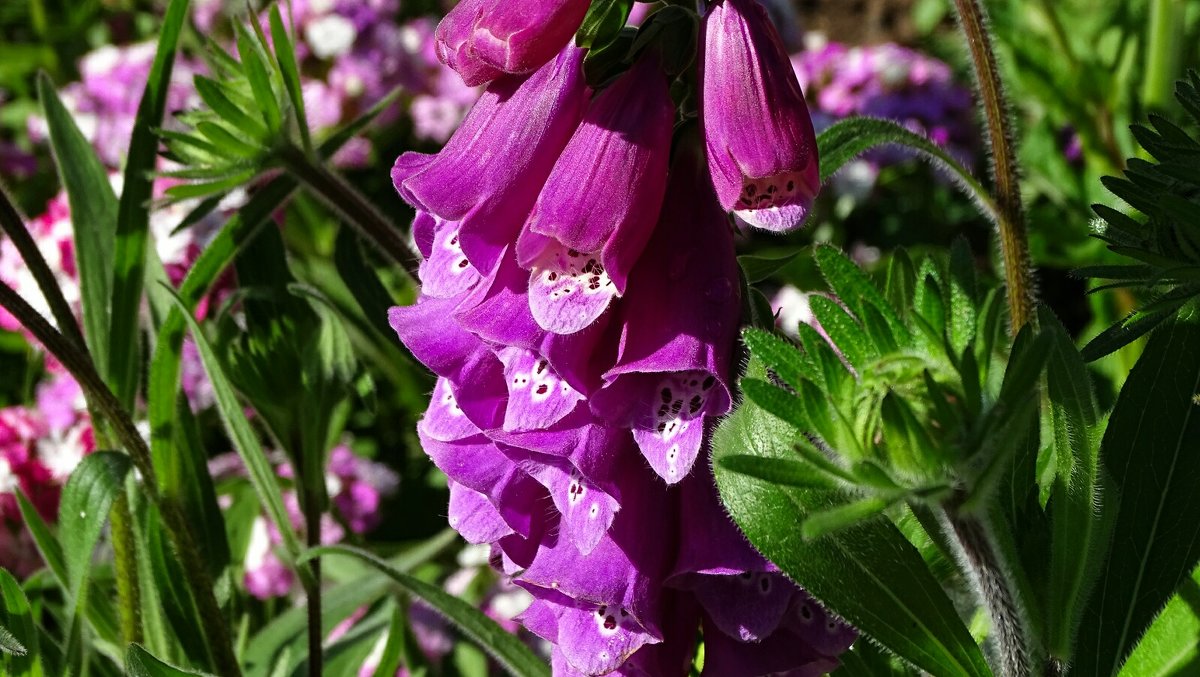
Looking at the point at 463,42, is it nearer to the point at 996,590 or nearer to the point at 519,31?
the point at 519,31

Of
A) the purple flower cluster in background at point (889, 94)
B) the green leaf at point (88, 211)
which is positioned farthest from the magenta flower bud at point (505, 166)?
the purple flower cluster in background at point (889, 94)

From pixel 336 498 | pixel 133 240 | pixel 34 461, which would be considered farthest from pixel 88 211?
pixel 336 498

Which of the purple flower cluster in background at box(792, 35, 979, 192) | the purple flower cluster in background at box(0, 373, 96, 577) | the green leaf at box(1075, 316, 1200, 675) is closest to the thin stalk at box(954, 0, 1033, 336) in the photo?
the green leaf at box(1075, 316, 1200, 675)

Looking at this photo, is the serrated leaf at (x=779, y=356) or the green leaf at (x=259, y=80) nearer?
the serrated leaf at (x=779, y=356)

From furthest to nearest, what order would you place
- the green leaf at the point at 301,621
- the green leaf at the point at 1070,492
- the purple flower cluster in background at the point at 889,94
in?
1. the purple flower cluster in background at the point at 889,94
2. the green leaf at the point at 301,621
3. the green leaf at the point at 1070,492

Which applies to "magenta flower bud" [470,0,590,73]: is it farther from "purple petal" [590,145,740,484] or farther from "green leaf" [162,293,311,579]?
"green leaf" [162,293,311,579]

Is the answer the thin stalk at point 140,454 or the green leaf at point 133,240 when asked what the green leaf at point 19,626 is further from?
the green leaf at point 133,240

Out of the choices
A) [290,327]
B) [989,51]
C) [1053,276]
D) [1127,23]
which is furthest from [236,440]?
[1053,276]

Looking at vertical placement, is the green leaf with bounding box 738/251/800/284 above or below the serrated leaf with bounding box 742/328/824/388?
below
